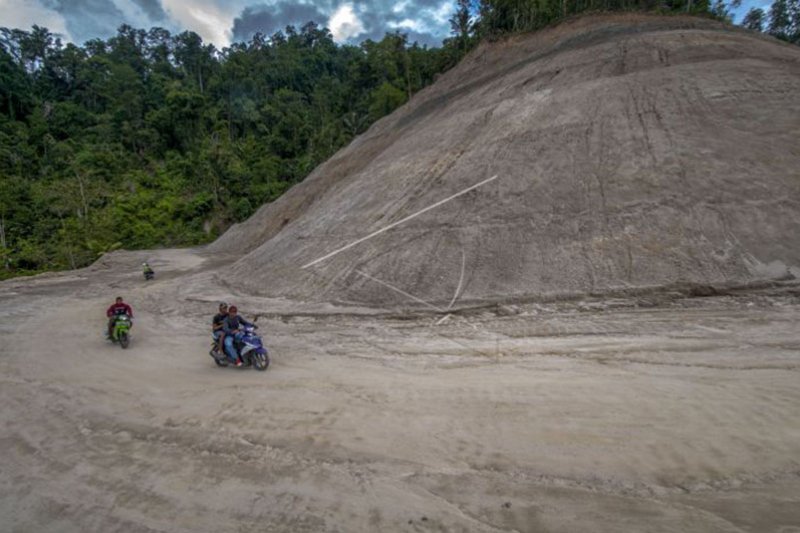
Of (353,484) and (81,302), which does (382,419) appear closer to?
(353,484)

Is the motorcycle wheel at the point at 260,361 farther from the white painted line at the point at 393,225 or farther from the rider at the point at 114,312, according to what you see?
the white painted line at the point at 393,225

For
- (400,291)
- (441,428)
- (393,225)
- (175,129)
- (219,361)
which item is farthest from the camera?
(175,129)

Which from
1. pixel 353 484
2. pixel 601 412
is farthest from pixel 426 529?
pixel 601 412

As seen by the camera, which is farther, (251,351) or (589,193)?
(589,193)

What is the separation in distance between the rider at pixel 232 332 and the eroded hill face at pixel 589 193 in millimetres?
3364

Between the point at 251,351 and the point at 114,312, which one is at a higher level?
the point at 114,312

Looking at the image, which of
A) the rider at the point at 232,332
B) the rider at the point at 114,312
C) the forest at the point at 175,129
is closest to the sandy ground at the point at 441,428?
the rider at the point at 232,332

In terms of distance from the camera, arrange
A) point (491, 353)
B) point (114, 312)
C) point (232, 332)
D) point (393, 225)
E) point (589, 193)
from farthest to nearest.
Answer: point (393, 225)
point (589, 193)
point (114, 312)
point (232, 332)
point (491, 353)

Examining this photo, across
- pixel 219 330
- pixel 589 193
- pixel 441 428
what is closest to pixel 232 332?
pixel 219 330

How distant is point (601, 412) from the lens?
486 cm

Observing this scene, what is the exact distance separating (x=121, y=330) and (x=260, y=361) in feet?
12.7

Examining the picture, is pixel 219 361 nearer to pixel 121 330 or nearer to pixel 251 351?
pixel 251 351

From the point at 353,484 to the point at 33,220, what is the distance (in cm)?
4203

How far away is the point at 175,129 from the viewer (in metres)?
52.2
